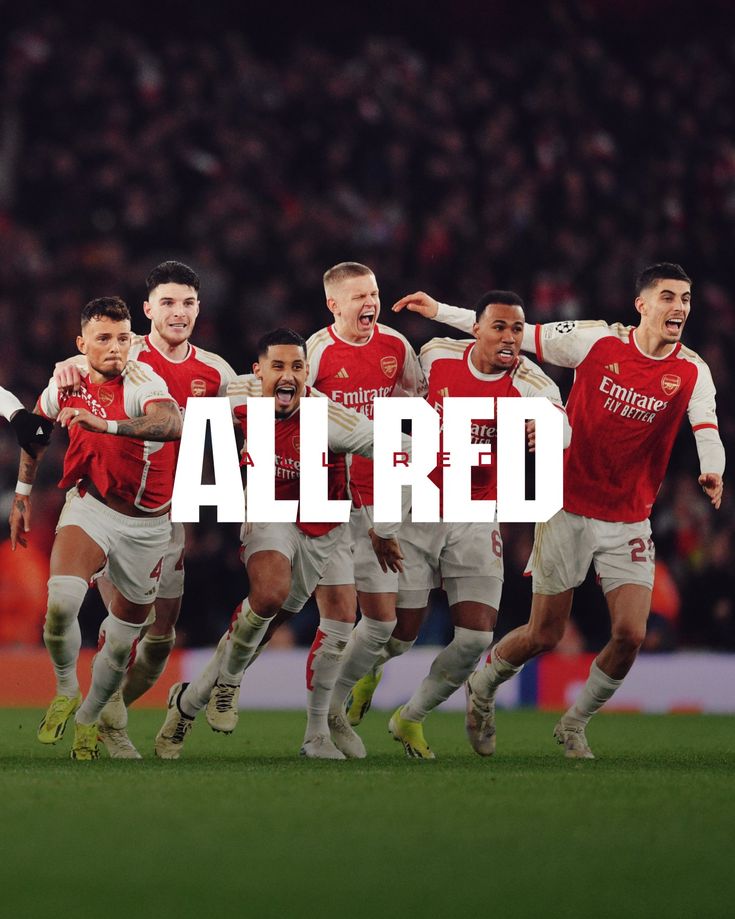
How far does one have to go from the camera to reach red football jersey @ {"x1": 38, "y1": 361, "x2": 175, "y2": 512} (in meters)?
7.80

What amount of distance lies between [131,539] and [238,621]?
673mm

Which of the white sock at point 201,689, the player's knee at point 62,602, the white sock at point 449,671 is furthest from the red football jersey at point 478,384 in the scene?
the player's knee at point 62,602

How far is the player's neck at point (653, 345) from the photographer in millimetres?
8500

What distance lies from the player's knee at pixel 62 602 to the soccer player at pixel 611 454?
238 centimetres

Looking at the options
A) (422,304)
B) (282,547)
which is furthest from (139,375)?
(422,304)

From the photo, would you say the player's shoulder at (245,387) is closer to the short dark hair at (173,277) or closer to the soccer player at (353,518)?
the soccer player at (353,518)

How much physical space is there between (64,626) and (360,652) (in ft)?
5.63

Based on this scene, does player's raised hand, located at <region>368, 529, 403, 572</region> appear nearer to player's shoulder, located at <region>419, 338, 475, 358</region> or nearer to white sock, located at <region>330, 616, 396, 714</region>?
white sock, located at <region>330, 616, 396, 714</region>

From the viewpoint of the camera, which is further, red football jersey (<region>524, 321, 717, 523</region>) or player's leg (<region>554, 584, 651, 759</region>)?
red football jersey (<region>524, 321, 717, 523</region>)

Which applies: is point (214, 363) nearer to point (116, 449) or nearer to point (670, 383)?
point (116, 449)

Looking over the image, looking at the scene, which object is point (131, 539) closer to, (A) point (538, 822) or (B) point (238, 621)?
(B) point (238, 621)

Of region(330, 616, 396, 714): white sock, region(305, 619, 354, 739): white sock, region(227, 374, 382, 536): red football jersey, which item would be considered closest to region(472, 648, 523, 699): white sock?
region(330, 616, 396, 714): white sock

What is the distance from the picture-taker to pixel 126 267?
16141 millimetres

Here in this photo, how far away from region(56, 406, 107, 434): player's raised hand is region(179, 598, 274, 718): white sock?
51.7 inches
